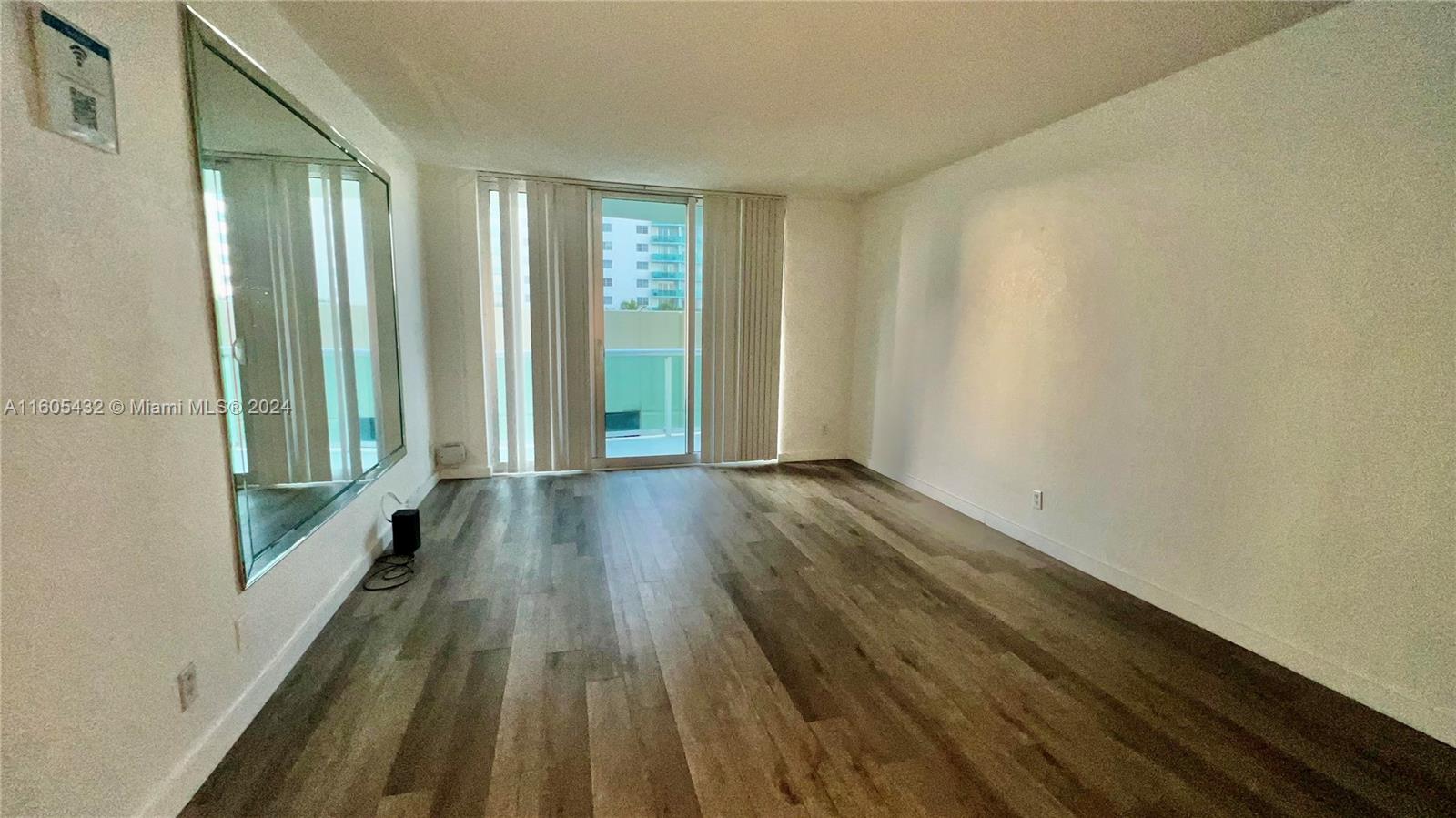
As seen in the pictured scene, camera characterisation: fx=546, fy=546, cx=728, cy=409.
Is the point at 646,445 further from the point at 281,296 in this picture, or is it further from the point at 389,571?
the point at 281,296

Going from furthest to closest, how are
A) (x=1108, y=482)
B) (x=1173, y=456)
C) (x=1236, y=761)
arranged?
(x=1108, y=482) < (x=1173, y=456) < (x=1236, y=761)

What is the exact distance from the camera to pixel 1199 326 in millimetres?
2383

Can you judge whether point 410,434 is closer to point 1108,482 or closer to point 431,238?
point 431,238

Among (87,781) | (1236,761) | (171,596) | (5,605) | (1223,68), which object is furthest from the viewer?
(1223,68)

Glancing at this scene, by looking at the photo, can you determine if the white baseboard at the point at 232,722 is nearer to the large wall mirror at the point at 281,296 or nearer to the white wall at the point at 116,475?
the white wall at the point at 116,475

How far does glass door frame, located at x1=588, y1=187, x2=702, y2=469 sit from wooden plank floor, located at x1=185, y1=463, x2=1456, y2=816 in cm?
181

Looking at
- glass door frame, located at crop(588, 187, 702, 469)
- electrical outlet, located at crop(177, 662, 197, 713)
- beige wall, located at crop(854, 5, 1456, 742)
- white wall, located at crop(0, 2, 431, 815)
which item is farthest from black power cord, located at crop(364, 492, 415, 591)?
beige wall, located at crop(854, 5, 1456, 742)

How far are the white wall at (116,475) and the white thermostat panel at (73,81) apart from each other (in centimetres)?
3

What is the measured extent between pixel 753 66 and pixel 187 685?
9.46 feet

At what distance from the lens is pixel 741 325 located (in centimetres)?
493

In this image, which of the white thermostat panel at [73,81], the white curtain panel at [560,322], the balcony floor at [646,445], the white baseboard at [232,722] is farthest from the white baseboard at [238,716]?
the balcony floor at [646,445]

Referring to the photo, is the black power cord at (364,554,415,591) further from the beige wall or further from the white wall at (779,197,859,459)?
the beige wall

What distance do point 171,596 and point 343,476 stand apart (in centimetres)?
119

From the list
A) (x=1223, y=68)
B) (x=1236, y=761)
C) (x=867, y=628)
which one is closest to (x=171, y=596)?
(x=867, y=628)
